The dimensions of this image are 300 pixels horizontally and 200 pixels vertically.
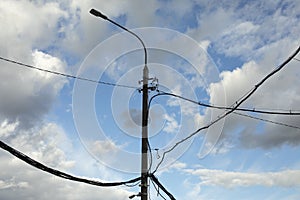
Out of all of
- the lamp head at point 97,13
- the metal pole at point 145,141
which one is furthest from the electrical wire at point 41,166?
the lamp head at point 97,13

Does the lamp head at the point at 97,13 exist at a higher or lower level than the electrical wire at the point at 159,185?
higher

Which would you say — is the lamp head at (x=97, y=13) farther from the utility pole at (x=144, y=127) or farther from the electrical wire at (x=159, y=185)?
the electrical wire at (x=159, y=185)

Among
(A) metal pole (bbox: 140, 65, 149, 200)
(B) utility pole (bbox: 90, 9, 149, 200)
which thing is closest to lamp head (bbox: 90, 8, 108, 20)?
(B) utility pole (bbox: 90, 9, 149, 200)

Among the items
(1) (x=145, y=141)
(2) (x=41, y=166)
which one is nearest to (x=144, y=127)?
(1) (x=145, y=141)

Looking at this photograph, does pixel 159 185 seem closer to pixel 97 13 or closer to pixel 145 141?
pixel 145 141

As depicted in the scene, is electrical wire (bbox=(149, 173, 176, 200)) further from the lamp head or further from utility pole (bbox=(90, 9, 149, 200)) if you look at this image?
the lamp head

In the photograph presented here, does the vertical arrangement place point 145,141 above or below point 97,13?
below

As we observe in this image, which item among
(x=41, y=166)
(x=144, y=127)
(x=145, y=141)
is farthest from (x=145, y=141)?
(x=41, y=166)

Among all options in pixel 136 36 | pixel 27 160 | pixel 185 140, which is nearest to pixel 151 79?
pixel 136 36

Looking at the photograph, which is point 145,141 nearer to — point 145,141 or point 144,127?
point 145,141

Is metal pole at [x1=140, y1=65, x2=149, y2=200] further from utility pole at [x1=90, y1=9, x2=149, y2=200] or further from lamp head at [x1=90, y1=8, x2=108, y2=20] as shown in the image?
lamp head at [x1=90, y1=8, x2=108, y2=20]

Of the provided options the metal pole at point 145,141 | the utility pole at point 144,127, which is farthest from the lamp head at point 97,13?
the metal pole at point 145,141

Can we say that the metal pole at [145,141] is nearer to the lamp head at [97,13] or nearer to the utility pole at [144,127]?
Answer: the utility pole at [144,127]

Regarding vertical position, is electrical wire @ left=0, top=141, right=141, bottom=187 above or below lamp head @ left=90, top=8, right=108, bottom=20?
below
